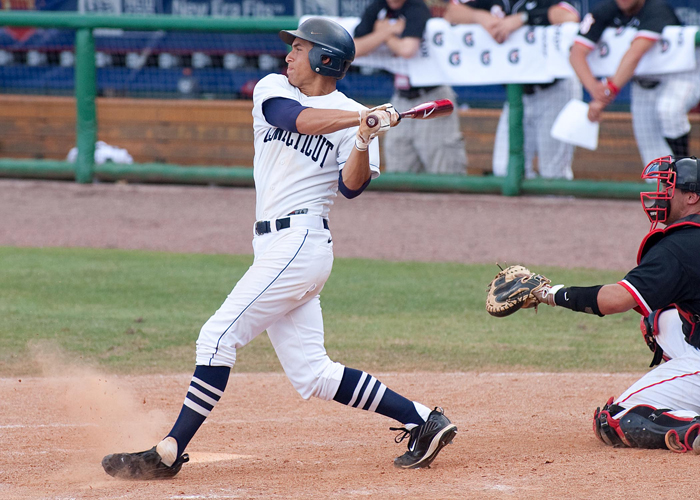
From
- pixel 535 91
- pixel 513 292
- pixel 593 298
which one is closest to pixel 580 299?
pixel 593 298

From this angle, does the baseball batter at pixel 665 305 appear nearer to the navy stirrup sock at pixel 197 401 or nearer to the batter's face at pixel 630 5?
the navy stirrup sock at pixel 197 401

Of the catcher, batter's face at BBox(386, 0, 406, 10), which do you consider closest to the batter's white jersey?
the catcher

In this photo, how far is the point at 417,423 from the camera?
3.71 meters

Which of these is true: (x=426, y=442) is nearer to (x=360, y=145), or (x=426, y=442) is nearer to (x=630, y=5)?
(x=360, y=145)

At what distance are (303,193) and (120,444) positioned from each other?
132cm

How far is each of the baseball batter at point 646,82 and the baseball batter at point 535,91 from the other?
41 centimetres

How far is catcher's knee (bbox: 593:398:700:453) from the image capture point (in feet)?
12.2

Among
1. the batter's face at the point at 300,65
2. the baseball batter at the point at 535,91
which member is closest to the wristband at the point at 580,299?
the batter's face at the point at 300,65

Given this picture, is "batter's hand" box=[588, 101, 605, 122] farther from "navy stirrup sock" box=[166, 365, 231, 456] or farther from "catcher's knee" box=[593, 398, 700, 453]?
"navy stirrup sock" box=[166, 365, 231, 456]

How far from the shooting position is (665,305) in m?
3.65

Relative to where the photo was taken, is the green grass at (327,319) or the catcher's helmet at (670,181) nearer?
the catcher's helmet at (670,181)

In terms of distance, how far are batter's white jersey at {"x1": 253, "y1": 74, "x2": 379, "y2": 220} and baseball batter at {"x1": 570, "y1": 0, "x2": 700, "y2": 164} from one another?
566 centimetres

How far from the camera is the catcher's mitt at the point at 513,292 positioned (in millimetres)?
3764

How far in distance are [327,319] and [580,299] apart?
3180 millimetres
